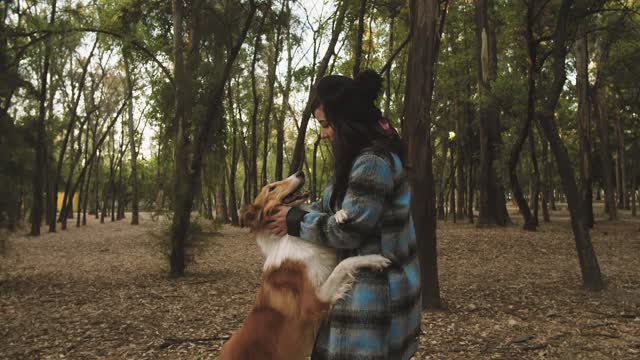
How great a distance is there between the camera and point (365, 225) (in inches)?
85.2

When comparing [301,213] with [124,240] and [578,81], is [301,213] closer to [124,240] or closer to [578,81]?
[578,81]

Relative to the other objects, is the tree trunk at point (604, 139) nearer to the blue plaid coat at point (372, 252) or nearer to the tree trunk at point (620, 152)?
the tree trunk at point (620, 152)

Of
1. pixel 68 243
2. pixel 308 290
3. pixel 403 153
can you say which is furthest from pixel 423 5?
pixel 68 243

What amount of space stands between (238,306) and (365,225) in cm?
635

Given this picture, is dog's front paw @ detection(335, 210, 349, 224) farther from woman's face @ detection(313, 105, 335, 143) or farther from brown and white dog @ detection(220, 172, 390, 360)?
woman's face @ detection(313, 105, 335, 143)

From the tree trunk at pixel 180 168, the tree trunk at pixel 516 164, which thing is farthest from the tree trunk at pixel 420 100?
the tree trunk at pixel 516 164

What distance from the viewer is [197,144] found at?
1036 centimetres

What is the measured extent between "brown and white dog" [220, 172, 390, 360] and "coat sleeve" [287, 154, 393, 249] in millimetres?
98

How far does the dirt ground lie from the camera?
5.91 meters

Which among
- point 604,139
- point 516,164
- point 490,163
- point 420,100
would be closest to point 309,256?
point 420,100

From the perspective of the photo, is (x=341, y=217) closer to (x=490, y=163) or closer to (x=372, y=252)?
(x=372, y=252)

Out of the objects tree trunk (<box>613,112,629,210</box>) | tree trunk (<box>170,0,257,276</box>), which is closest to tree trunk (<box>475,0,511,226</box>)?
tree trunk (<box>170,0,257,276</box>)

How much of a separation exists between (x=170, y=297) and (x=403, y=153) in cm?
740

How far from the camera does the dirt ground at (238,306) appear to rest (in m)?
5.91
